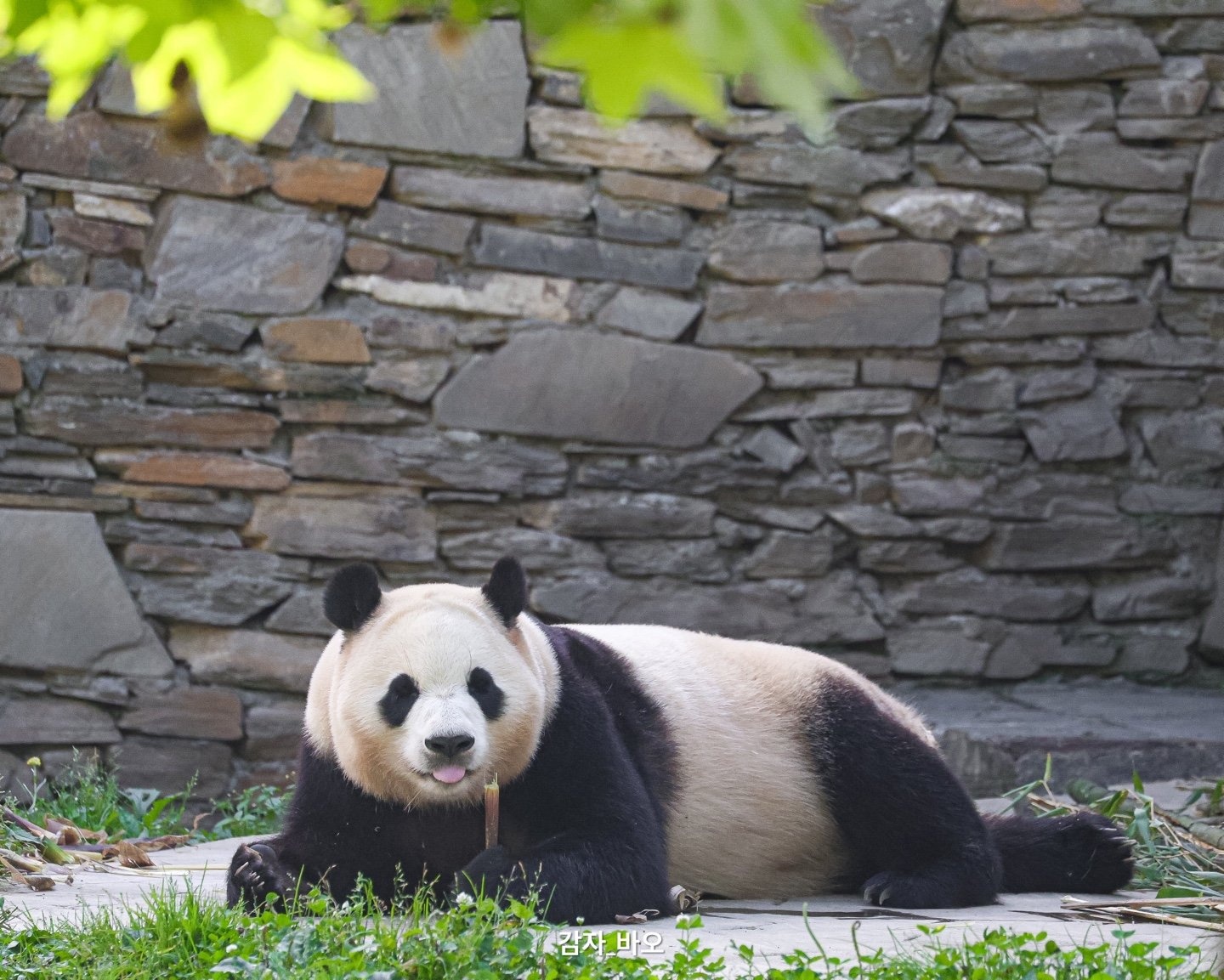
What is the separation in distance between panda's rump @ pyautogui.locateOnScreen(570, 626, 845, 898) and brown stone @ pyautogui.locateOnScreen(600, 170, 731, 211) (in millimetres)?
2115

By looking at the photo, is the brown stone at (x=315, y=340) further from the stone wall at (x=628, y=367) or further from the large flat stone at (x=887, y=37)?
the large flat stone at (x=887, y=37)

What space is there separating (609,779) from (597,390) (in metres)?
2.28

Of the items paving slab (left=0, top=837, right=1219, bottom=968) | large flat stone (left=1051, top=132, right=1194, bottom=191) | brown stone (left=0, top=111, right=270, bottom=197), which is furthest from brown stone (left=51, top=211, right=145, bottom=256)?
large flat stone (left=1051, top=132, right=1194, bottom=191)

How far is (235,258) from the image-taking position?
4.66 metres

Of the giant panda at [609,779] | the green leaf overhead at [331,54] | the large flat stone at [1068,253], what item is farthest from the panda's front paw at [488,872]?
the large flat stone at [1068,253]

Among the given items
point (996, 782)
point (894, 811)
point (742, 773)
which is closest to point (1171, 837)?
point (894, 811)

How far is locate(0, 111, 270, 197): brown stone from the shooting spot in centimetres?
457

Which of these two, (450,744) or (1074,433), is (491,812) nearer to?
(450,744)

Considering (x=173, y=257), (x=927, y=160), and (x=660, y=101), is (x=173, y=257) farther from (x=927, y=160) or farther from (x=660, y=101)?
(x=927, y=160)

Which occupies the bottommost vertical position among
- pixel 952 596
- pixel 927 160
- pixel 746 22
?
pixel 952 596

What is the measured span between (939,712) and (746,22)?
393cm

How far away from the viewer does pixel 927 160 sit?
4.98m

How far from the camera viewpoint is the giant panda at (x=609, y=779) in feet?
8.70

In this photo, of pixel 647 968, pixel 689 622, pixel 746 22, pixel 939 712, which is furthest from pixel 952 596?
pixel 746 22
